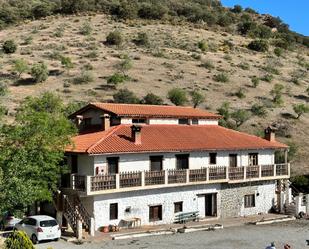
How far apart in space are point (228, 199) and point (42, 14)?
89747 millimetres

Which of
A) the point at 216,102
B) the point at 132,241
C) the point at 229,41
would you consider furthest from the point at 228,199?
the point at 229,41

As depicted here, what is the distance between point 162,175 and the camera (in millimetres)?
32594

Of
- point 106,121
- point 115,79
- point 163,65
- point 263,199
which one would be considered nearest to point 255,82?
point 163,65

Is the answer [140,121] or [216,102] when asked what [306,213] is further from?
[216,102]

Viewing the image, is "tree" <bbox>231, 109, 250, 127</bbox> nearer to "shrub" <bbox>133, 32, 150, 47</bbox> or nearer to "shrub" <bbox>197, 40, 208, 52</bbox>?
"shrub" <bbox>197, 40, 208, 52</bbox>

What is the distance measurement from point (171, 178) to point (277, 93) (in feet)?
157

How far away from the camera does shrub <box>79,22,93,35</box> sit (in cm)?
10059

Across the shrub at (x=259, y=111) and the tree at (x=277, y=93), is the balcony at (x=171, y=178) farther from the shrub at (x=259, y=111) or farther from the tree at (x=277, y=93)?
the tree at (x=277, y=93)

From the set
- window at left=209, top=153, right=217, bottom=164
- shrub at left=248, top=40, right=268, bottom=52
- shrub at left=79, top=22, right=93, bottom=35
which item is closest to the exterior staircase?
window at left=209, top=153, right=217, bottom=164

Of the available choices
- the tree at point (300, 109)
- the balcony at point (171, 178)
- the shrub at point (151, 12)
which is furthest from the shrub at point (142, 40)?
the balcony at point (171, 178)

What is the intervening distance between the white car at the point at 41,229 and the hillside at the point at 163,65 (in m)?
30.9

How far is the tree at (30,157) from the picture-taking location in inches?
1011

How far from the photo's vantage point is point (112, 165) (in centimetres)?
3147

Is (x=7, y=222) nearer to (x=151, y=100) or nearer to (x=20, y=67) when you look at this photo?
(x=151, y=100)
